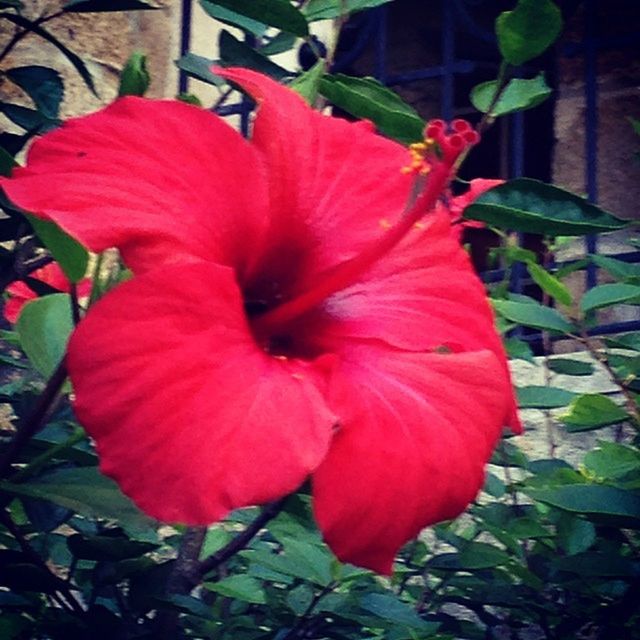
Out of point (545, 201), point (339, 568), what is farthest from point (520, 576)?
point (545, 201)

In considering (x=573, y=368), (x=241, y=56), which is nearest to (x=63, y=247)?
(x=241, y=56)

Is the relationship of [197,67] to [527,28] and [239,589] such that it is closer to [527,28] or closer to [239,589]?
[527,28]

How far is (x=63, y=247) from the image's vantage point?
76cm

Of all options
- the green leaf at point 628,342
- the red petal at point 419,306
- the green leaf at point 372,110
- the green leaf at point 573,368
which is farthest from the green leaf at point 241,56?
the green leaf at point 573,368

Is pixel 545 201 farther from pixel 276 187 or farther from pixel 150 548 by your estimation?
pixel 150 548

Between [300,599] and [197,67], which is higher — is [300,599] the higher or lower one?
the lower one

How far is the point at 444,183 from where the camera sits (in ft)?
2.53

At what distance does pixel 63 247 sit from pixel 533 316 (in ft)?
2.58

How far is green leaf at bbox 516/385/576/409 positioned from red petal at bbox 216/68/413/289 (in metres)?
0.67

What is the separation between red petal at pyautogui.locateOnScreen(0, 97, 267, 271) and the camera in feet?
2.06

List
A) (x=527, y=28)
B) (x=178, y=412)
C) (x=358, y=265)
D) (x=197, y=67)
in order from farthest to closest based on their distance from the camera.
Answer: (x=197, y=67) → (x=527, y=28) → (x=358, y=265) → (x=178, y=412)

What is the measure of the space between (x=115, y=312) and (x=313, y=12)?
73 cm

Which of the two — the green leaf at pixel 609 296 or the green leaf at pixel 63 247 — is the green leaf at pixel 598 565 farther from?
the green leaf at pixel 63 247

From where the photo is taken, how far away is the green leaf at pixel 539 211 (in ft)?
2.87
